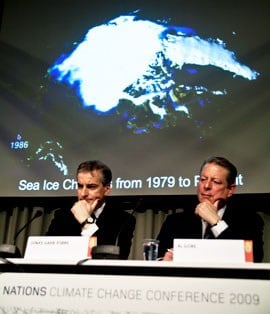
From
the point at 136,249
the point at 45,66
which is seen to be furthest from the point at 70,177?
the point at 45,66

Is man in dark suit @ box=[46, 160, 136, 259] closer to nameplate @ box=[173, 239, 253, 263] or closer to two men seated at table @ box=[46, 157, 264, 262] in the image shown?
two men seated at table @ box=[46, 157, 264, 262]

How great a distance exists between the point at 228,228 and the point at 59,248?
907 mm

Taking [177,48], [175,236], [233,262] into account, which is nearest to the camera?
[233,262]

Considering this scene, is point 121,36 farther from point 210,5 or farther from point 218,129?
point 218,129

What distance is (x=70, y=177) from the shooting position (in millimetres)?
3168

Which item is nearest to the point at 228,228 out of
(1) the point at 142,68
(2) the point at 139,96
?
(2) the point at 139,96

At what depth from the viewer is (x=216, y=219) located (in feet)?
7.34

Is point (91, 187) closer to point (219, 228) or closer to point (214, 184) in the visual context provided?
point (214, 184)

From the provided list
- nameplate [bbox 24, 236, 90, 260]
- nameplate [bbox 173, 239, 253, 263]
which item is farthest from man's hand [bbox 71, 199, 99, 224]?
nameplate [bbox 173, 239, 253, 263]

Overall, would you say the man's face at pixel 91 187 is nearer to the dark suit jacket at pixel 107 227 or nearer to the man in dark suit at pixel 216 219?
the dark suit jacket at pixel 107 227

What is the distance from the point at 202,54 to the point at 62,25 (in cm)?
108

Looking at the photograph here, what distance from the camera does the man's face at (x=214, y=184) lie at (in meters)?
2.54

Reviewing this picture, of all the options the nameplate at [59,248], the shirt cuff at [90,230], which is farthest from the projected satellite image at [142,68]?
the nameplate at [59,248]

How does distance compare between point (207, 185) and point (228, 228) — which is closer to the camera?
point (228, 228)
